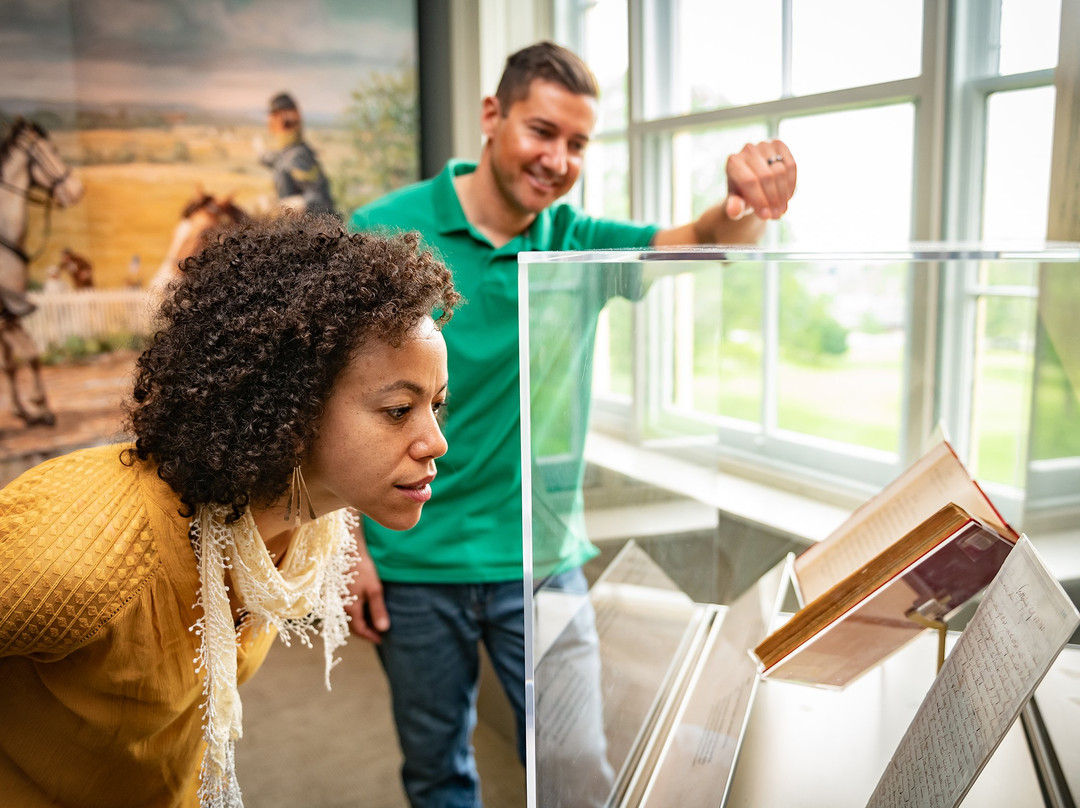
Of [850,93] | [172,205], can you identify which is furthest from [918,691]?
[172,205]

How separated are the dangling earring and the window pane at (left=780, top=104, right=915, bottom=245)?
137 cm

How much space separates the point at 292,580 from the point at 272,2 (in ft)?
8.82

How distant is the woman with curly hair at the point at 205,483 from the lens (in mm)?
881

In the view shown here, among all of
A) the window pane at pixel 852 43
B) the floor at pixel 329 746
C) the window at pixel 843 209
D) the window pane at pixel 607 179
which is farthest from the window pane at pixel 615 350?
the floor at pixel 329 746

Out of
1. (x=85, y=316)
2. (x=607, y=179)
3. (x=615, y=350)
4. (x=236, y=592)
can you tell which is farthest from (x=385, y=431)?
(x=85, y=316)

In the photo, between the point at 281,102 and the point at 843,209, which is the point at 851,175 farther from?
the point at 281,102

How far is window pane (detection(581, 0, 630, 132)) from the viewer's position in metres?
2.80

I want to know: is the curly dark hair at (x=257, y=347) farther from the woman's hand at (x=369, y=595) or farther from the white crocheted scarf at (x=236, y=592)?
the woman's hand at (x=369, y=595)

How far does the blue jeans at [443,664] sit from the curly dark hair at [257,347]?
2.67 feet

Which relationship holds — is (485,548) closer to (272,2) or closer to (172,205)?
(172,205)

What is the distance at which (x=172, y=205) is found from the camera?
3.14m

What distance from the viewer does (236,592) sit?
1059 millimetres

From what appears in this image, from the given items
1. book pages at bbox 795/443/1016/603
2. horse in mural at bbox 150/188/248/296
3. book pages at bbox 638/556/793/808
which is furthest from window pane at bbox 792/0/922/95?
horse in mural at bbox 150/188/248/296

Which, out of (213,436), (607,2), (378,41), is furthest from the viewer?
(378,41)
